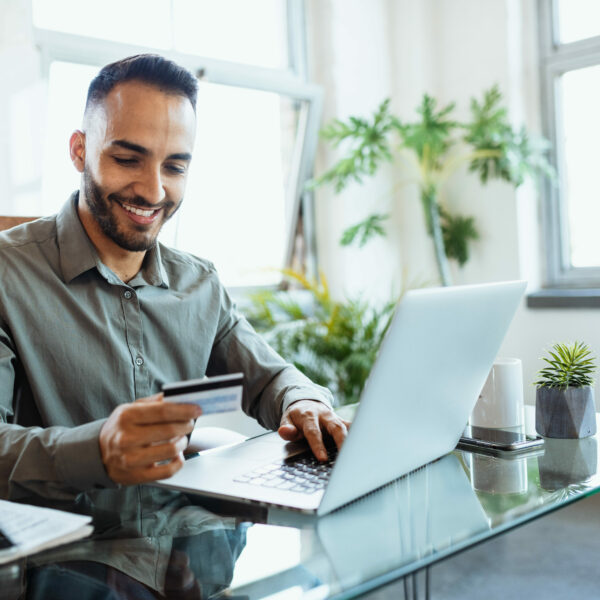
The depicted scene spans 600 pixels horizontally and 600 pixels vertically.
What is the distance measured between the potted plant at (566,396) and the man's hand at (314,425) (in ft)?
1.11

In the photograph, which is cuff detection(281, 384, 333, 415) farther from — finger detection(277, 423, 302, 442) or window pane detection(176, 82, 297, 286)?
window pane detection(176, 82, 297, 286)

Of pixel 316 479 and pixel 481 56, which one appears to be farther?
pixel 481 56

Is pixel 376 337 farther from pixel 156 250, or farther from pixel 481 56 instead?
pixel 156 250

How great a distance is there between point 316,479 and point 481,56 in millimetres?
3139

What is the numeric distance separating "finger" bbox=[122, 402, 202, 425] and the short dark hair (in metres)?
0.76

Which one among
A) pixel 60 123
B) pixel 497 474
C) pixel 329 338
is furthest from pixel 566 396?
pixel 60 123

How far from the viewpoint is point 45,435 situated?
0.99 metres

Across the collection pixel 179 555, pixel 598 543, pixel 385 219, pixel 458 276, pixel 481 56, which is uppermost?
pixel 481 56

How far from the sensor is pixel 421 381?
884 millimetres

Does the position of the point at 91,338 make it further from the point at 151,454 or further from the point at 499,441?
the point at 499,441

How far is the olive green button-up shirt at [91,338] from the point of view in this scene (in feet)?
4.32

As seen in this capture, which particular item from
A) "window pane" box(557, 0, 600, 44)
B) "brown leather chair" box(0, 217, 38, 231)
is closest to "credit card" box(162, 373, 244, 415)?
"brown leather chair" box(0, 217, 38, 231)

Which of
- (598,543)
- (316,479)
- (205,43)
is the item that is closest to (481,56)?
(205,43)

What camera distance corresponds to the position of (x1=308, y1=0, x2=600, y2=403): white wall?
11.6ft
